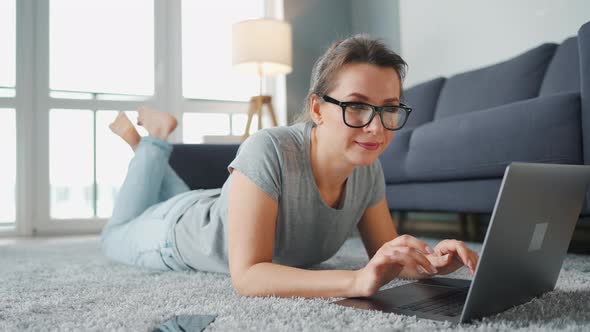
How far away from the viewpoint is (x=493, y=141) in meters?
1.79

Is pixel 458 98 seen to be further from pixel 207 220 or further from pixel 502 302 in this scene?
pixel 502 302

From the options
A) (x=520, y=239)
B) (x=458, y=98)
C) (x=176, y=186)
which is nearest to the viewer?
(x=520, y=239)

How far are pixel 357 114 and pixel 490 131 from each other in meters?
1.03

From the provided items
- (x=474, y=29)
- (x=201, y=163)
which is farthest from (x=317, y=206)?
(x=474, y=29)

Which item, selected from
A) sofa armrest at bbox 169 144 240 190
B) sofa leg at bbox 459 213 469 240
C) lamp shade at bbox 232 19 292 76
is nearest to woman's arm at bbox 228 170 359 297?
sofa armrest at bbox 169 144 240 190

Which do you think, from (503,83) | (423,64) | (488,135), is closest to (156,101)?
(423,64)

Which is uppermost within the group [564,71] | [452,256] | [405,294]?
[564,71]

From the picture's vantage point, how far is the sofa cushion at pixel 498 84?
2.40 meters

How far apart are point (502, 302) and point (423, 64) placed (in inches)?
124

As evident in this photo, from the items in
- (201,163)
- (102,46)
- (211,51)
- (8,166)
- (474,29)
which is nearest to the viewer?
(201,163)

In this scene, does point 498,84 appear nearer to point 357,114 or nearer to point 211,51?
point 357,114

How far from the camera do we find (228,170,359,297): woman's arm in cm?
92

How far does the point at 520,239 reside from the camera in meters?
0.76

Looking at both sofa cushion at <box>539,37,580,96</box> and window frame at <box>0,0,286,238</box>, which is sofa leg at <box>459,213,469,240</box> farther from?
window frame at <box>0,0,286,238</box>
